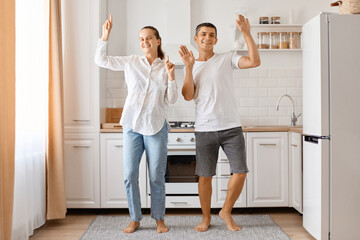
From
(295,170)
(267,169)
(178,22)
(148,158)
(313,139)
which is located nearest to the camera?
(313,139)

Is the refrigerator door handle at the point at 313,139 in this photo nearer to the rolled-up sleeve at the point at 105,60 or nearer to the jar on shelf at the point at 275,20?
the rolled-up sleeve at the point at 105,60

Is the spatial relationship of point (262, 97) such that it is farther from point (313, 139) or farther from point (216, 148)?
point (313, 139)

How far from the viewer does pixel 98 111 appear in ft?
10.9

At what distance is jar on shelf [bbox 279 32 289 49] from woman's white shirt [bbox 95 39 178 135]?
5.57 ft

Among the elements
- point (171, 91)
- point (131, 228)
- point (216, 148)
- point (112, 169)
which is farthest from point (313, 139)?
point (112, 169)

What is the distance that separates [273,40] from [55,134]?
2382 mm

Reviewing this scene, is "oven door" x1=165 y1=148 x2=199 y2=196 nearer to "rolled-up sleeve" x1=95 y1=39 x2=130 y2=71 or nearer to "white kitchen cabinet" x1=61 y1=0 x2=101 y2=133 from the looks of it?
"white kitchen cabinet" x1=61 y1=0 x2=101 y2=133

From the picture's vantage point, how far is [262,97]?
4000 mm

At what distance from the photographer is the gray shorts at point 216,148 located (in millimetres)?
2738

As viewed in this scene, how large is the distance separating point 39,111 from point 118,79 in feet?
4.05

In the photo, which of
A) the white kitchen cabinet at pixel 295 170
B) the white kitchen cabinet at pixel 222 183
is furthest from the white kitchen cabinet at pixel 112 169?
the white kitchen cabinet at pixel 295 170

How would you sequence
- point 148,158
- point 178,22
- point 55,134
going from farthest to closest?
1. point 178,22
2. point 55,134
3. point 148,158

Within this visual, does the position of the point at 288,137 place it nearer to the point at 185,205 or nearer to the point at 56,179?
the point at 185,205
